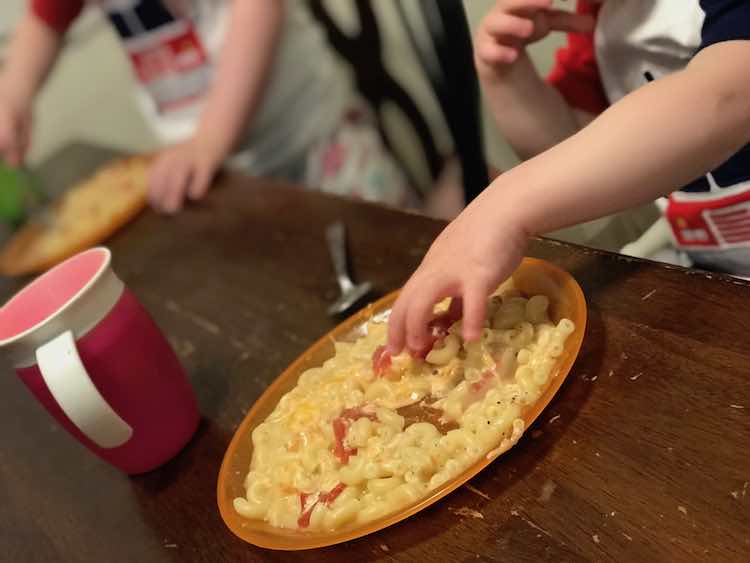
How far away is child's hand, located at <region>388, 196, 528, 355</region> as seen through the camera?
0.53 metres

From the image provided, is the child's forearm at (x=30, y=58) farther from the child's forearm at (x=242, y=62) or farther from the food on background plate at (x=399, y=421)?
the food on background plate at (x=399, y=421)

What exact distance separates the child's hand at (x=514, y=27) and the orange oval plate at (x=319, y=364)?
232 mm

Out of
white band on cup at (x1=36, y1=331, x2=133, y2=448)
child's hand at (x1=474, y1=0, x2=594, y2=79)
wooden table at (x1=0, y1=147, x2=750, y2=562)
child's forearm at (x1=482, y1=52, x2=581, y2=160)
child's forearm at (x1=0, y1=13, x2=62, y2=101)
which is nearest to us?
wooden table at (x1=0, y1=147, x2=750, y2=562)

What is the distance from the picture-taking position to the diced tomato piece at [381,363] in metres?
0.59

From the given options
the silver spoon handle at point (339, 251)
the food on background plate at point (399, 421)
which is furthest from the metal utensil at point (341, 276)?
the food on background plate at point (399, 421)

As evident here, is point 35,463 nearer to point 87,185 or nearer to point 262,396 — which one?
point 262,396

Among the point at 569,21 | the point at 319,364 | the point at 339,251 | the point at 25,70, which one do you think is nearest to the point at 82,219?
the point at 25,70

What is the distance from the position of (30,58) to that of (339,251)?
96cm

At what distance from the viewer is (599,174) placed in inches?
21.0

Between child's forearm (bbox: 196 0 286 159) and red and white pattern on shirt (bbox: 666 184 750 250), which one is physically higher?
child's forearm (bbox: 196 0 286 159)

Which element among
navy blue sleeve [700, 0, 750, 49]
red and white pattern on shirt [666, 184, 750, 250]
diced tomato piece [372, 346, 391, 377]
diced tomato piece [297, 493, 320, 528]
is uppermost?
navy blue sleeve [700, 0, 750, 49]

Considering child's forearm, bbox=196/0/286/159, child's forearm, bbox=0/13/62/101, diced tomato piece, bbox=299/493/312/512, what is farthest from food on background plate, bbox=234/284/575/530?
child's forearm, bbox=0/13/62/101

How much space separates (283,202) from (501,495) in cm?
60

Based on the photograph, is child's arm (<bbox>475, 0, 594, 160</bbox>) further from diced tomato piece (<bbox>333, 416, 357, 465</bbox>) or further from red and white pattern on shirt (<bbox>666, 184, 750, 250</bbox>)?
diced tomato piece (<bbox>333, 416, 357, 465</bbox>)
